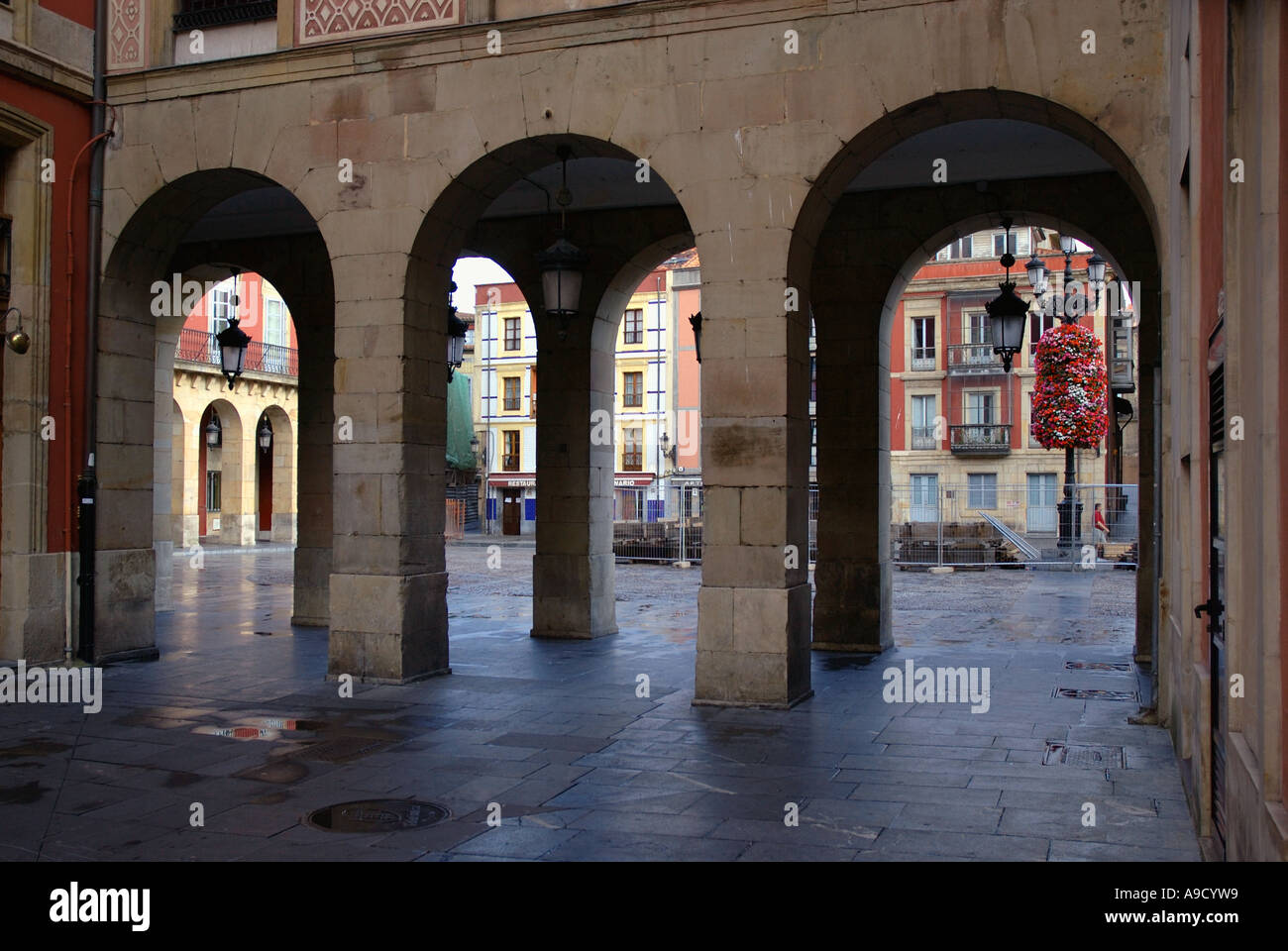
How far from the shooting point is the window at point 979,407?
43.9 metres

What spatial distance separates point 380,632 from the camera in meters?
10.2

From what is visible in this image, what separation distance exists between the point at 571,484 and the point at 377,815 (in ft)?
26.0

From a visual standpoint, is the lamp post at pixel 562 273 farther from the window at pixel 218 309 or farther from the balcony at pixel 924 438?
the balcony at pixel 924 438

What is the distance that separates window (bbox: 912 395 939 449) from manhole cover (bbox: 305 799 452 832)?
132 feet

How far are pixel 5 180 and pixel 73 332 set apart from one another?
4.74 feet

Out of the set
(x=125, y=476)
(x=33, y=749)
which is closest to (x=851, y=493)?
(x=125, y=476)

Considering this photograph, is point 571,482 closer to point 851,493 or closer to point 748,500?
point 851,493

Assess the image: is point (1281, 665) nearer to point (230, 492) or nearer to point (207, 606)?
point (207, 606)

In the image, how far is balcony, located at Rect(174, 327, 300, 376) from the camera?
35375mm

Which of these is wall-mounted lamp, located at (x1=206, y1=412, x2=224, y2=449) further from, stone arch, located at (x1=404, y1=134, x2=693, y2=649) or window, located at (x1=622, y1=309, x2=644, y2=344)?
stone arch, located at (x1=404, y1=134, x2=693, y2=649)

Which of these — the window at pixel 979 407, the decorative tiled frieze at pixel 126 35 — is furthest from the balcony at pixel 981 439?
the decorative tiled frieze at pixel 126 35

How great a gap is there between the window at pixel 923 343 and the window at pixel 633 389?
37.4 feet

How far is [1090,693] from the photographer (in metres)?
9.92
